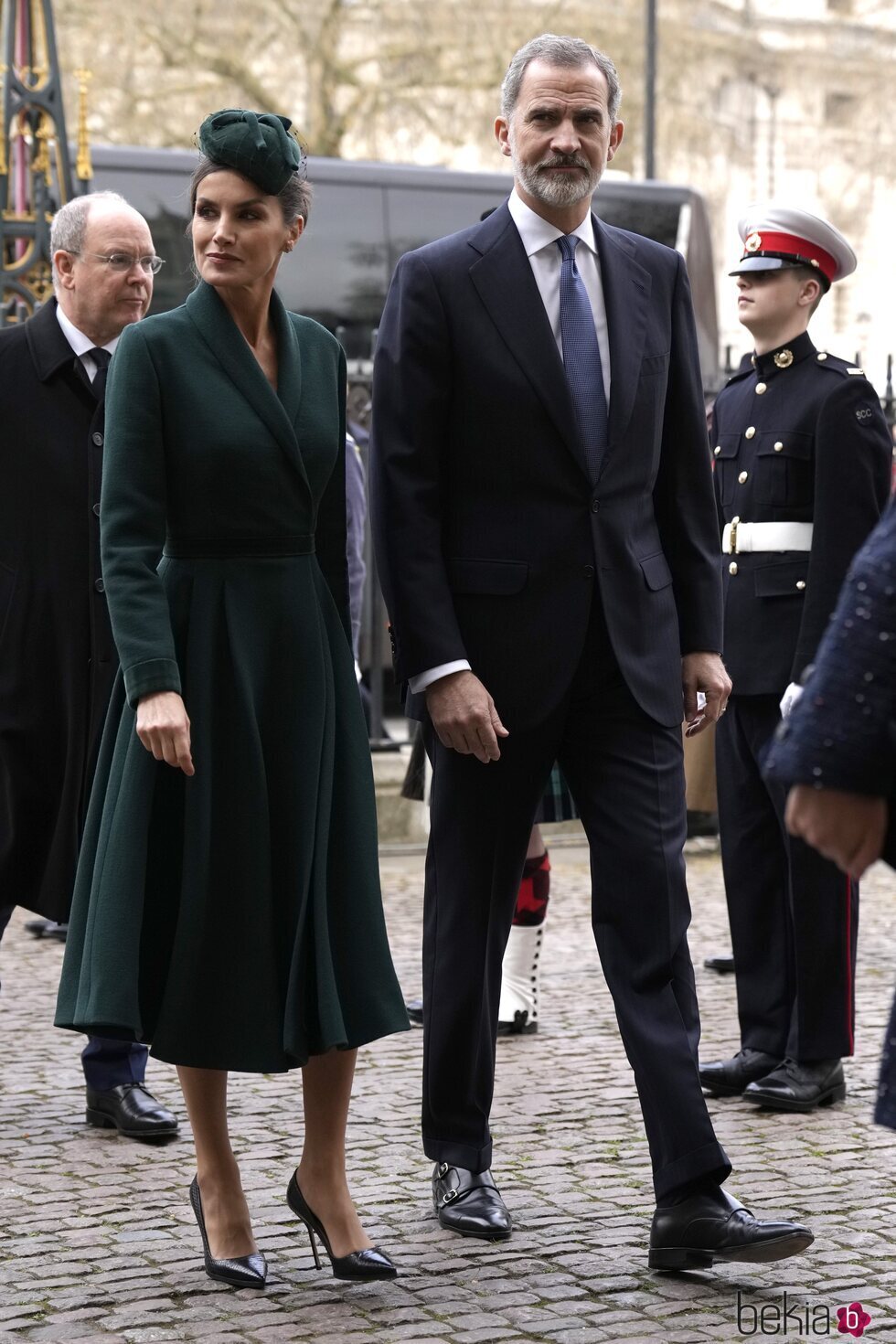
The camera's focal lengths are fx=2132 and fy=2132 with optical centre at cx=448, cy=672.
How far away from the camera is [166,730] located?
358 cm

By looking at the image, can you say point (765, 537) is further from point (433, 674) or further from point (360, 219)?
point (360, 219)

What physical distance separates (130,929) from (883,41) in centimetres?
3442

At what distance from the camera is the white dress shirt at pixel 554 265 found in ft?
13.4

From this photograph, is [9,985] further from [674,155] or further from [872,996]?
[674,155]

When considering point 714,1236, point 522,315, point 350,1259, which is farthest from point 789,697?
point 350,1259

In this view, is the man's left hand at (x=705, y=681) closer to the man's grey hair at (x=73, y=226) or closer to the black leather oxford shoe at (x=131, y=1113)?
the black leather oxford shoe at (x=131, y=1113)

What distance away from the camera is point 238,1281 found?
3.75 metres

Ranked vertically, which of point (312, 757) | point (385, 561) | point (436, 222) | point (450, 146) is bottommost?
point (312, 757)

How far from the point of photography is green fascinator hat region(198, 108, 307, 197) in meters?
3.73

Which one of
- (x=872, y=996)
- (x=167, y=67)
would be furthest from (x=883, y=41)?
(x=872, y=996)

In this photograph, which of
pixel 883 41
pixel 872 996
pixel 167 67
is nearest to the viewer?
pixel 872 996

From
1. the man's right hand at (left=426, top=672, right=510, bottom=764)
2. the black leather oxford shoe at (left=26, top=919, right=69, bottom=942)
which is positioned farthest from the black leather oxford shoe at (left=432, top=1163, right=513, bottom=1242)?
the black leather oxford shoe at (left=26, top=919, right=69, bottom=942)

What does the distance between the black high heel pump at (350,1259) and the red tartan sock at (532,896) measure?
7.29ft

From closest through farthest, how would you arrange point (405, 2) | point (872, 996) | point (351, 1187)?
1. point (351, 1187)
2. point (872, 996)
3. point (405, 2)
